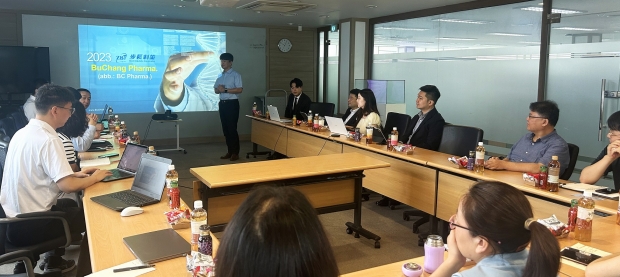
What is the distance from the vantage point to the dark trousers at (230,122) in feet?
23.3

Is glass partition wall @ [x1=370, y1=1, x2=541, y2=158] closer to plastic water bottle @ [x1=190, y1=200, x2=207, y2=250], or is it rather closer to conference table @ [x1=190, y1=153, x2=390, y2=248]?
conference table @ [x1=190, y1=153, x2=390, y2=248]

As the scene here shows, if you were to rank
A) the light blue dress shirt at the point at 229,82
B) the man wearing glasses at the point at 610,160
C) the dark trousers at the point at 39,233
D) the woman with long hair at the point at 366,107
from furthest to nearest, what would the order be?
the light blue dress shirt at the point at 229,82 → the woman with long hair at the point at 366,107 → the man wearing glasses at the point at 610,160 → the dark trousers at the point at 39,233

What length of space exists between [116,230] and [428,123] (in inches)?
125

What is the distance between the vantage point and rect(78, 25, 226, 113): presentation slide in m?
7.66

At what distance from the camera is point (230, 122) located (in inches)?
282

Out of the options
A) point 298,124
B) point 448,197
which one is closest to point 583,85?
point 448,197

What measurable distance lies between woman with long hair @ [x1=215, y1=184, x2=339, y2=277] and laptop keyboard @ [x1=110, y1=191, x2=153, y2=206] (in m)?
1.74

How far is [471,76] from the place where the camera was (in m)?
5.95

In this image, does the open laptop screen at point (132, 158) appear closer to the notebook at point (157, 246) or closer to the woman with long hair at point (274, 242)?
the notebook at point (157, 246)

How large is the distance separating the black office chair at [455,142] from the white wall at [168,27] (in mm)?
5403

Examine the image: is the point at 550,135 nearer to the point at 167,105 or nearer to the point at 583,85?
the point at 583,85

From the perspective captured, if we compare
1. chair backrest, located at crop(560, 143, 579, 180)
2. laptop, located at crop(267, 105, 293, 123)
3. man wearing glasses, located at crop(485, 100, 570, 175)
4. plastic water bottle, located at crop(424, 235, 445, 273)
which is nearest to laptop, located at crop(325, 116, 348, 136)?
laptop, located at crop(267, 105, 293, 123)

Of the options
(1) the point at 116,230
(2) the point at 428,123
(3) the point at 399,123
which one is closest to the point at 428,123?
(2) the point at 428,123

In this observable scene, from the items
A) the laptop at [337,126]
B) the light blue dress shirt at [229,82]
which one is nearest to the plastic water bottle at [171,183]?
the laptop at [337,126]
